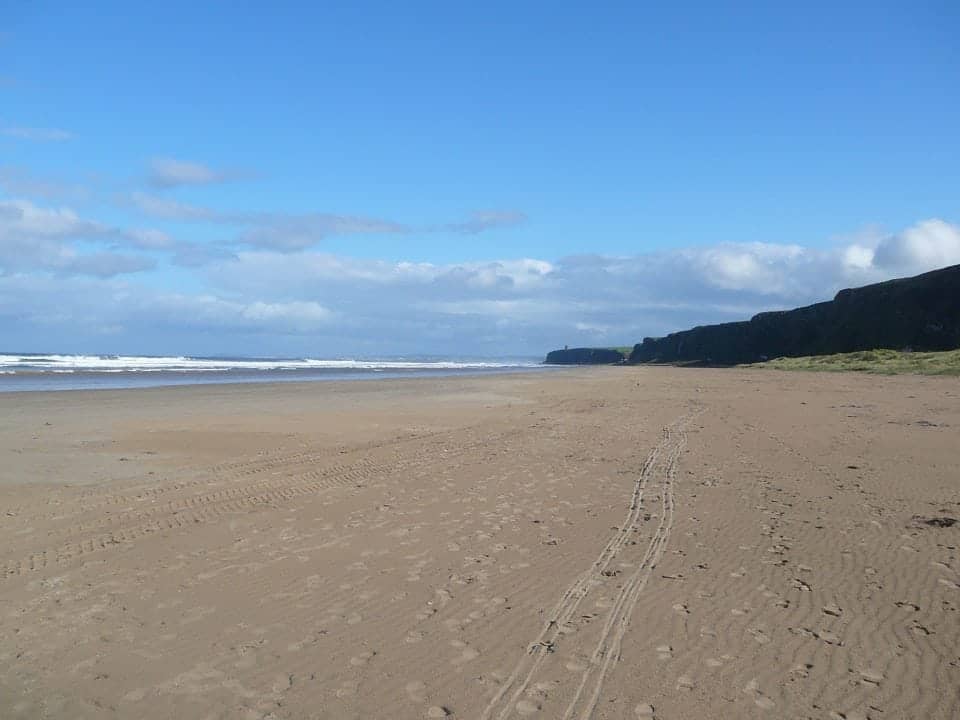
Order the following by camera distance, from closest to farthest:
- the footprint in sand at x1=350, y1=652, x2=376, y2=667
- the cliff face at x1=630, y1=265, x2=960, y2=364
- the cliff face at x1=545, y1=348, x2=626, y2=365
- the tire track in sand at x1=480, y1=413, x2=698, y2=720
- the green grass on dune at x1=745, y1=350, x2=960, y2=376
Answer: the tire track in sand at x1=480, y1=413, x2=698, y2=720, the footprint in sand at x1=350, y1=652, x2=376, y2=667, the green grass on dune at x1=745, y1=350, x2=960, y2=376, the cliff face at x1=630, y1=265, x2=960, y2=364, the cliff face at x1=545, y1=348, x2=626, y2=365

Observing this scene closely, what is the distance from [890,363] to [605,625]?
149ft

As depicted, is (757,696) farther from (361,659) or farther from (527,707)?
(361,659)

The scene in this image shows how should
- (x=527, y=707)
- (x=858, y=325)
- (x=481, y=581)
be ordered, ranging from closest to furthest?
(x=527, y=707) < (x=481, y=581) < (x=858, y=325)

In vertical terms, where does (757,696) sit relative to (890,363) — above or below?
below

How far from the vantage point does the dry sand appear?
424 cm

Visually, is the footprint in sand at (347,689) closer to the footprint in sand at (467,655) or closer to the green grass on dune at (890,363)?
the footprint in sand at (467,655)

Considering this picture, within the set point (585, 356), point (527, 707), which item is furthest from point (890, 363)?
point (585, 356)

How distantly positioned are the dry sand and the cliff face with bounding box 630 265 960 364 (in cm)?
5192

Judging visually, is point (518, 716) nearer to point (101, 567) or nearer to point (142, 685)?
point (142, 685)

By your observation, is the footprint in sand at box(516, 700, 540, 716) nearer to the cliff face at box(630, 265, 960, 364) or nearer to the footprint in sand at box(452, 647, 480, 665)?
the footprint in sand at box(452, 647, 480, 665)

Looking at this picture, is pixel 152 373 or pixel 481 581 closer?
pixel 481 581

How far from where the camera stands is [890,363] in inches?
1672

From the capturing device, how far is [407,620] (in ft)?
17.4

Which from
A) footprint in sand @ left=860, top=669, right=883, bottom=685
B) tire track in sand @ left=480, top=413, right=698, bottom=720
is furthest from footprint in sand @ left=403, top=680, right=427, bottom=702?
footprint in sand @ left=860, top=669, right=883, bottom=685
